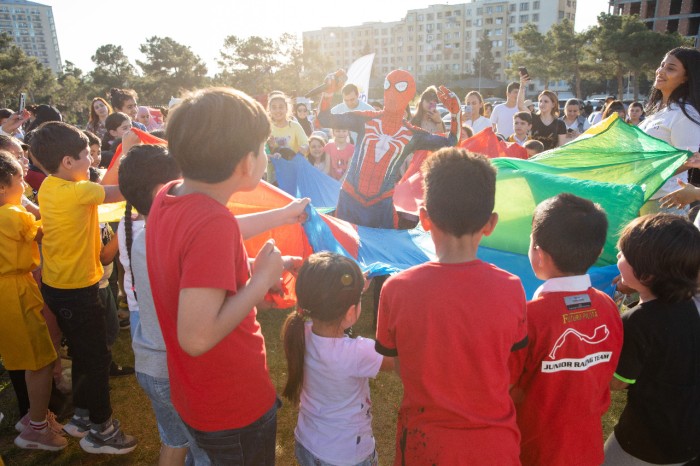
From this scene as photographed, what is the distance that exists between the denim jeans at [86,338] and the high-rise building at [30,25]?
443 ft

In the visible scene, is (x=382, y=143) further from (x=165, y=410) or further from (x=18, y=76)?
(x=18, y=76)

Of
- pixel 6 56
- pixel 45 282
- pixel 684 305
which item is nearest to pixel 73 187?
pixel 45 282

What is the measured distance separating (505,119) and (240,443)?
679cm

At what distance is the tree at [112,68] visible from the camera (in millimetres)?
44812

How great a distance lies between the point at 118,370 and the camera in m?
3.40

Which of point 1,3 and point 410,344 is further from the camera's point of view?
point 1,3

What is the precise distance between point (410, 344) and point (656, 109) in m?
3.05

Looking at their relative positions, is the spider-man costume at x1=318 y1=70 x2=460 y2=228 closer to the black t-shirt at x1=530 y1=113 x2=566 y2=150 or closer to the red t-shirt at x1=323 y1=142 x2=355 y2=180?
the red t-shirt at x1=323 y1=142 x2=355 y2=180

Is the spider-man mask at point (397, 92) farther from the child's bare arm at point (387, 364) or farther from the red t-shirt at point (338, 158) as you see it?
the child's bare arm at point (387, 364)

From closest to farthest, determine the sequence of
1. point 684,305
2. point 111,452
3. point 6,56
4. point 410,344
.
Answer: point 410,344
point 684,305
point 111,452
point 6,56

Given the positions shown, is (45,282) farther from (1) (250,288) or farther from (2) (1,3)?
(2) (1,3)

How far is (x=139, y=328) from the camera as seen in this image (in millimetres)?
1909

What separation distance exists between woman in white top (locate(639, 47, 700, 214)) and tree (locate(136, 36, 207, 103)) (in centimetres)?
4798

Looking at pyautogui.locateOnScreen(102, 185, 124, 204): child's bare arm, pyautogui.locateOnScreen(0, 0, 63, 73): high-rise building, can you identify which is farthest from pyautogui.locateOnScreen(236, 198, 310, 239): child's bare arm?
pyautogui.locateOnScreen(0, 0, 63, 73): high-rise building
